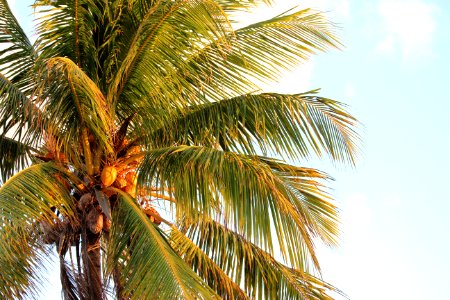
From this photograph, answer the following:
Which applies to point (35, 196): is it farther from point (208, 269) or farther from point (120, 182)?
point (208, 269)

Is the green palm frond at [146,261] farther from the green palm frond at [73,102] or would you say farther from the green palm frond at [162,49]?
the green palm frond at [162,49]

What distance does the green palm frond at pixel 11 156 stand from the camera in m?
10.4

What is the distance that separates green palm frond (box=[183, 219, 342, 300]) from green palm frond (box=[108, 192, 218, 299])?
1217mm

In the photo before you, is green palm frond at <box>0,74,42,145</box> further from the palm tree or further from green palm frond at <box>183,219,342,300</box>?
green palm frond at <box>183,219,342,300</box>

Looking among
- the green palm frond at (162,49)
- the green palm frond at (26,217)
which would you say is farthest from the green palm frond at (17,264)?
the green palm frond at (162,49)

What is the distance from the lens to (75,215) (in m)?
9.18

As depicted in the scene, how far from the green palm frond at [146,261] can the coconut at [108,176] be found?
18 cm

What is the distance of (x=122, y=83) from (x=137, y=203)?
50.6 inches

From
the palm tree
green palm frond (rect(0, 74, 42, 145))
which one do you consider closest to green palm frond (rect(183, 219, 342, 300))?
the palm tree

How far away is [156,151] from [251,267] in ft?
6.37

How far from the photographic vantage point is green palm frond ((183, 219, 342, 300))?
9891 millimetres

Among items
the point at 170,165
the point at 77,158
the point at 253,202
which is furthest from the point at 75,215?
the point at 253,202

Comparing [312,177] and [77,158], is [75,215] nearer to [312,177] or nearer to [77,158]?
[77,158]

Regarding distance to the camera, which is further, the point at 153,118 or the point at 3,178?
the point at 3,178
